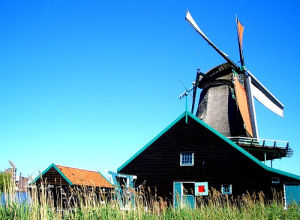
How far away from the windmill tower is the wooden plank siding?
2877 mm

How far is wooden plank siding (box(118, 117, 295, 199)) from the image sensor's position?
58.9 ft

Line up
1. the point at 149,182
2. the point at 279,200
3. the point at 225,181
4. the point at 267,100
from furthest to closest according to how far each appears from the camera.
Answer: the point at 267,100 < the point at 149,182 < the point at 225,181 < the point at 279,200

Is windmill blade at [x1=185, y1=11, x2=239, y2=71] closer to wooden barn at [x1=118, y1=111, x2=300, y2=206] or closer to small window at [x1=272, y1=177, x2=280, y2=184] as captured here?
wooden barn at [x1=118, y1=111, x2=300, y2=206]

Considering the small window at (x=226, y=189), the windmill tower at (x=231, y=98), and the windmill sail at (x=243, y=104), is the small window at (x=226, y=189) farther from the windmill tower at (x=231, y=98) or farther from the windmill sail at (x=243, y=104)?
the windmill sail at (x=243, y=104)

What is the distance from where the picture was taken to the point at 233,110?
2386 cm

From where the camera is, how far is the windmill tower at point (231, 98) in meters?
23.0

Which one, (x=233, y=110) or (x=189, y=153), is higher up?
(x=233, y=110)

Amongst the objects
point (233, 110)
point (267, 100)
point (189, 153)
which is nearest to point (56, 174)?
point (189, 153)

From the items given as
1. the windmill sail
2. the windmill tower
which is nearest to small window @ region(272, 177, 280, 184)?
the windmill tower

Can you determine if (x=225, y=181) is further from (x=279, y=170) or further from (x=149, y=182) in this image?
(x=149, y=182)

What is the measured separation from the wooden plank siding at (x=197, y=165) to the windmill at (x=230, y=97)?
4375 millimetres

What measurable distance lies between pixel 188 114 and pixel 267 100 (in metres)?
11.0

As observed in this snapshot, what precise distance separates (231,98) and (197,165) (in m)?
7.43

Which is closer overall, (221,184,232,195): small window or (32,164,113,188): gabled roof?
(221,184,232,195): small window
